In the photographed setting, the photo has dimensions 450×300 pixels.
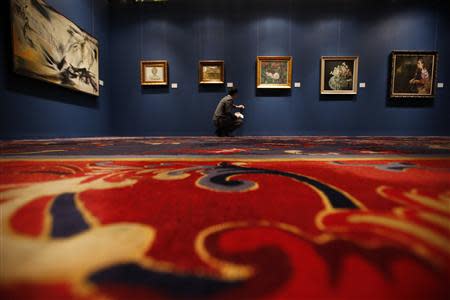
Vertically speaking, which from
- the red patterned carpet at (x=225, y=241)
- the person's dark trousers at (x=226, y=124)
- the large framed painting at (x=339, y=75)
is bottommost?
the red patterned carpet at (x=225, y=241)

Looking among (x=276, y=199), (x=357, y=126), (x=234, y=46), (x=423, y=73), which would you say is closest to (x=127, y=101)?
(x=234, y=46)

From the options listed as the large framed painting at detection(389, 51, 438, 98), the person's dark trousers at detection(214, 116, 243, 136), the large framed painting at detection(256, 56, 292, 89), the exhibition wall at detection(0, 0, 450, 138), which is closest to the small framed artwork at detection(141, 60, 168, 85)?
the exhibition wall at detection(0, 0, 450, 138)

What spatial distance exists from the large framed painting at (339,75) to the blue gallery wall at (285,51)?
159 mm

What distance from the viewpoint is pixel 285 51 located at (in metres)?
5.20

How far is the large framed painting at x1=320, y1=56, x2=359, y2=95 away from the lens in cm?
509

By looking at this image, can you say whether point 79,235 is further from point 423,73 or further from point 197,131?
point 423,73

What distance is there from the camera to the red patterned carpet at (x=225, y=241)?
0.25 m

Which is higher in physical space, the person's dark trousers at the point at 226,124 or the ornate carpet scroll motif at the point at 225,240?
the person's dark trousers at the point at 226,124

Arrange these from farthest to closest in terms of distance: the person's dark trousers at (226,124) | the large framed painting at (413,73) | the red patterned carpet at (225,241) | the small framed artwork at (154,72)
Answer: the small framed artwork at (154,72), the large framed painting at (413,73), the person's dark trousers at (226,124), the red patterned carpet at (225,241)

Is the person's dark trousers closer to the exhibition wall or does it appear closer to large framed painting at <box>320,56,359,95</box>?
the exhibition wall

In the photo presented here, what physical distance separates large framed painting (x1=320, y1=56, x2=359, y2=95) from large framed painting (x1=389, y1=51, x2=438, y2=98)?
83cm

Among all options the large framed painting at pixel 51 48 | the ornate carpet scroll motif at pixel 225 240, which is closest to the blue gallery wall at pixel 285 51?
the large framed painting at pixel 51 48

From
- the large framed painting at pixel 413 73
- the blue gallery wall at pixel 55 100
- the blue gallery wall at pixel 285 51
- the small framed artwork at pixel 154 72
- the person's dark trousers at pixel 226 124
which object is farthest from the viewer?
the small framed artwork at pixel 154 72

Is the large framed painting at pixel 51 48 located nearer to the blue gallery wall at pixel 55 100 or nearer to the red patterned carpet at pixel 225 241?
the blue gallery wall at pixel 55 100
